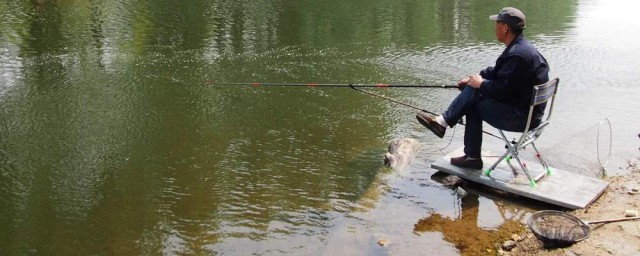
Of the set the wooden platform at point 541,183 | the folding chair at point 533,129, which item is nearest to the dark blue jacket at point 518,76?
the folding chair at point 533,129

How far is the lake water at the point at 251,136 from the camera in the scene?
17.2 feet

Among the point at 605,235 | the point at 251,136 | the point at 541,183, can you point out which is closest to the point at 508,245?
the point at 605,235

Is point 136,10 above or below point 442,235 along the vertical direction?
above

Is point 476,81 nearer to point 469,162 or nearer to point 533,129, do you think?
point 533,129

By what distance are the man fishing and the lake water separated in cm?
77

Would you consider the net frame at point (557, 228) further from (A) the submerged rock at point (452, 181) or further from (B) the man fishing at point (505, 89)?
(A) the submerged rock at point (452, 181)

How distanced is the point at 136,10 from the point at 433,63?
A: 10533 mm

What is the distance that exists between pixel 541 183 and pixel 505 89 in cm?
105

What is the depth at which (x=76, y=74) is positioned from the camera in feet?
34.4

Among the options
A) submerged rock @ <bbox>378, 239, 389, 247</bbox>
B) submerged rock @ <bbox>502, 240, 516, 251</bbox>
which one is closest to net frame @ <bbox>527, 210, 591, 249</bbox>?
submerged rock @ <bbox>502, 240, 516, 251</bbox>

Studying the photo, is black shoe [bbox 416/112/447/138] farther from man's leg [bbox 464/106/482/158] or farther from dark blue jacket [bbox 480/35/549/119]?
dark blue jacket [bbox 480/35/549/119]

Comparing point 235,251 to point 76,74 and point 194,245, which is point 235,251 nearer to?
point 194,245

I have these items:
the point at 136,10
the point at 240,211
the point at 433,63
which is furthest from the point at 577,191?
the point at 136,10

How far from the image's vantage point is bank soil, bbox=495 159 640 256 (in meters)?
4.46
